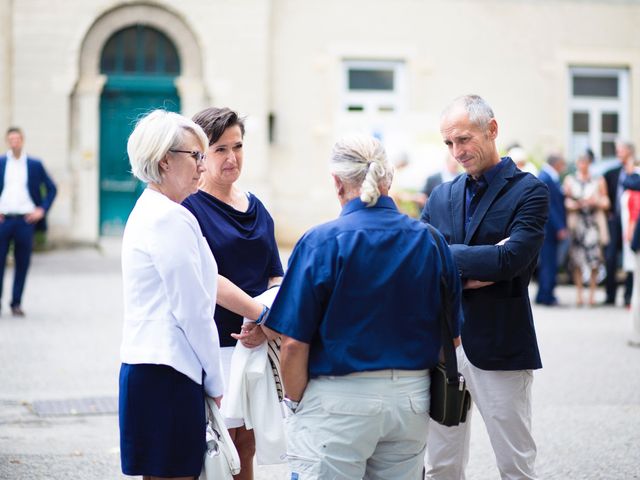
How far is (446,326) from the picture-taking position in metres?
3.88

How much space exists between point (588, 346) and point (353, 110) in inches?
432

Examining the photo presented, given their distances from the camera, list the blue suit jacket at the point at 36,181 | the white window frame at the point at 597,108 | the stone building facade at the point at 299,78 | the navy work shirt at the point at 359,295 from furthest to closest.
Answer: the white window frame at the point at 597,108 → the stone building facade at the point at 299,78 → the blue suit jacket at the point at 36,181 → the navy work shirt at the point at 359,295

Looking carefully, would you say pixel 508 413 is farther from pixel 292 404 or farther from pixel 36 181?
pixel 36 181

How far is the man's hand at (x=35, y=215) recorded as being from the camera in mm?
12258

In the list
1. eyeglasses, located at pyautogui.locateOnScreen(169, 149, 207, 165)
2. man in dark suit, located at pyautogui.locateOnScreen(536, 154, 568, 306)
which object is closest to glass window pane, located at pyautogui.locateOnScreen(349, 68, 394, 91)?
man in dark suit, located at pyautogui.locateOnScreen(536, 154, 568, 306)

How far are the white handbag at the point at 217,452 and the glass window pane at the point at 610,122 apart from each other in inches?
765

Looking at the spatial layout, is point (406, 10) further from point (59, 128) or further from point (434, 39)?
point (59, 128)

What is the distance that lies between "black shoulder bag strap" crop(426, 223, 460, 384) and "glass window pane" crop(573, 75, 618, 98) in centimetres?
1918

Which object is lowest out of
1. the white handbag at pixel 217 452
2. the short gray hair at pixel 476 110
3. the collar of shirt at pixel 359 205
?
→ the white handbag at pixel 217 452

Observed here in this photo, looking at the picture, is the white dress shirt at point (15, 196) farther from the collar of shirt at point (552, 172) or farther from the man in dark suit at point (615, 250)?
the man in dark suit at point (615, 250)

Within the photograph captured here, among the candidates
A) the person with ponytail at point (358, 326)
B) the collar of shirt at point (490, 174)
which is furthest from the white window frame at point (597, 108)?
the person with ponytail at point (358, 326)

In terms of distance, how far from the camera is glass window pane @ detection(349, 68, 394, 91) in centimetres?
2111

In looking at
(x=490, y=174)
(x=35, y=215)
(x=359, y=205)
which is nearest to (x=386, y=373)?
(x=359, y=205)

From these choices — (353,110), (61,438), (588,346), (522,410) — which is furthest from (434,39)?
(522,410)
